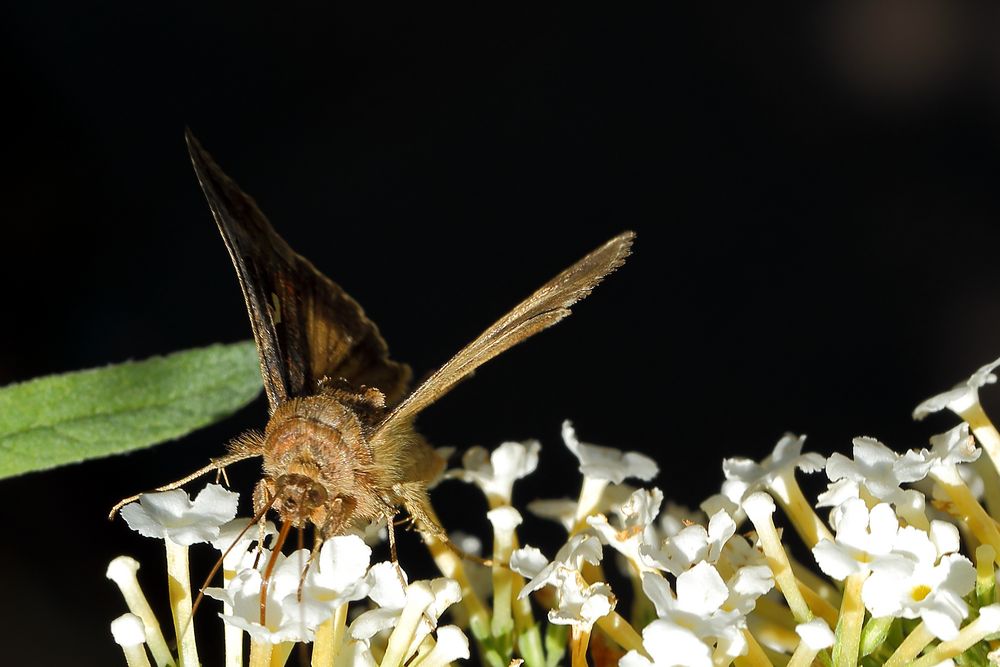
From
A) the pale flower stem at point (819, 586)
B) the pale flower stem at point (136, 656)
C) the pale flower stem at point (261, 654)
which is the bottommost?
the pale flower stem at point (819, 586)

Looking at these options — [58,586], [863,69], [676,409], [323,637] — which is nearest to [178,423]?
[323,637]

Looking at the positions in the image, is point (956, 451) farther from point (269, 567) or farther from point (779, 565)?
point (269, 567)

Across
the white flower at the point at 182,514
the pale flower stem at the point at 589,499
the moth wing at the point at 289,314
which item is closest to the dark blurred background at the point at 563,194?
the moth wing at the point at 289,314

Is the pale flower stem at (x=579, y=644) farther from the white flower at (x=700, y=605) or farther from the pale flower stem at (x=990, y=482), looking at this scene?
the pale flower stem at (x=990, y=482)

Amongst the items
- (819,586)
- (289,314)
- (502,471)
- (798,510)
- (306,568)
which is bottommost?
(819,586)

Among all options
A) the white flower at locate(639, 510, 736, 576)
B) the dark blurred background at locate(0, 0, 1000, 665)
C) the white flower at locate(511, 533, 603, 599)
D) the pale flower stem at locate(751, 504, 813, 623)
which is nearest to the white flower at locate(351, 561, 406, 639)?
the white flower at locate(511, 533, 603, 599)

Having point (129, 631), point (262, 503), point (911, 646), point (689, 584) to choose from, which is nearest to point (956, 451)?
point (911, 646)

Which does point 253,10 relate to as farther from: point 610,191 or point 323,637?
point 323,637
